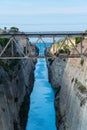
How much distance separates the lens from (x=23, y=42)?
96.0 m

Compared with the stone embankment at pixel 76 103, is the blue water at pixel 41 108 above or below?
below

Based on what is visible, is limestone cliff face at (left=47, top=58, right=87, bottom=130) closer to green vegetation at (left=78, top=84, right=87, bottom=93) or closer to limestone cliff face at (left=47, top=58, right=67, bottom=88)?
green vegetation at (left=78, top=84, right=87, bottom=93)

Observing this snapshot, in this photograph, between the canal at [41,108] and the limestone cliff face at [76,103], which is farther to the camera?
the canal at [41,108]

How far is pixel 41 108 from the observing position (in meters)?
69.5

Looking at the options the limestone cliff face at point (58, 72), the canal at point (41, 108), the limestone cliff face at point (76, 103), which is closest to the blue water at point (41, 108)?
the canal at point (41, 108)

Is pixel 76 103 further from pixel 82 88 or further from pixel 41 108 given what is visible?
pixel 41 108

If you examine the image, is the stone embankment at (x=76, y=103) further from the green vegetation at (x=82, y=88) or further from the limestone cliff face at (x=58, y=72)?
the limestone cliff face at (x=58, y=72)

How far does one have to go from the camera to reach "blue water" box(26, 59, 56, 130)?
57394 mm

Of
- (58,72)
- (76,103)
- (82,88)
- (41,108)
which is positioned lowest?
(41,108)

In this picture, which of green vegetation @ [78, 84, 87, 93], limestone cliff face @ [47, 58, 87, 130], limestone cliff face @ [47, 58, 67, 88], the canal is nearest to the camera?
limestone cliff face @ [47, 58, 87, 130]

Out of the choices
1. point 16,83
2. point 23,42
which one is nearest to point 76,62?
point 16,83

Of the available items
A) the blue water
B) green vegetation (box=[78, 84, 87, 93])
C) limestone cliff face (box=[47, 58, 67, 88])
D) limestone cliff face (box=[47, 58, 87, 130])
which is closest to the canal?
the blue water

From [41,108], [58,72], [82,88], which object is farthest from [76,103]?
[58,72]

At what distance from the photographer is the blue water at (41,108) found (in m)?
57.4
